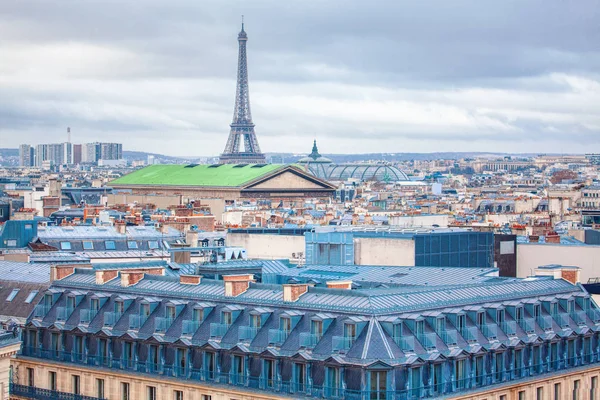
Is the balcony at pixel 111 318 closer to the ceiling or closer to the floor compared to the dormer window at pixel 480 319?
closer to the floor

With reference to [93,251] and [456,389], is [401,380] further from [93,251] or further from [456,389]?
[93,251]

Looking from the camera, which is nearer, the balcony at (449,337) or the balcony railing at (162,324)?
the balcony at (449,337)

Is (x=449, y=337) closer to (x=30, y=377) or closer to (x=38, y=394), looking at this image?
(x=38, y=394)

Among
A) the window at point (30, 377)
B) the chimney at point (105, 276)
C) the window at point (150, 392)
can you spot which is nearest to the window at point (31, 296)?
the chimney at point (105, 276)

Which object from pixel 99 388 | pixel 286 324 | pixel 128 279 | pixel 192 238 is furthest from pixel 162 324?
pixel 192 238

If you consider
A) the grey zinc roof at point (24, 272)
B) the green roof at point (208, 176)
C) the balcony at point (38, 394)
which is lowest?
the balcony at point (38, 394)

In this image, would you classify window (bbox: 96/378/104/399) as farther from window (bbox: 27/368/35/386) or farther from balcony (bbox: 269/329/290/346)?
balcony (bbox: 269/329/290/346)

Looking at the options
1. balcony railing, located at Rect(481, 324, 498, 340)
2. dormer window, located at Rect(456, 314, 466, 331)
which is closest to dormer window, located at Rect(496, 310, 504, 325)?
balcony railing, located at Rect(481, 324, 498, 340)

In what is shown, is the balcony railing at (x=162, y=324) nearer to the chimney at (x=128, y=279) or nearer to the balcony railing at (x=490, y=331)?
the chimney at (x=128, y=279)
